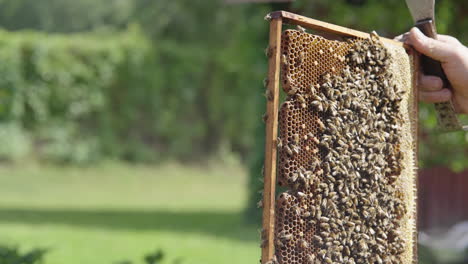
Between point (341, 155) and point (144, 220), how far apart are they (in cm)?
1198

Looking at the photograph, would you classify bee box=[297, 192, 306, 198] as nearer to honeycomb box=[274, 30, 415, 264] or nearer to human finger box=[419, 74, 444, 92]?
honeycomb box=[274, 30, 415, 264]

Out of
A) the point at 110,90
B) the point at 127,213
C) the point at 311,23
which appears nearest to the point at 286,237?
the point at 311,23

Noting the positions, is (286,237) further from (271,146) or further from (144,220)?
(144,220)

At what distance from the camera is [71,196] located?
18.6 m

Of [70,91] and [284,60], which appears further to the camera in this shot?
[70,91]

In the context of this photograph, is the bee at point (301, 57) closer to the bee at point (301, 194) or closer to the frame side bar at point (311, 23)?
the frame side bar at point (311, 23)

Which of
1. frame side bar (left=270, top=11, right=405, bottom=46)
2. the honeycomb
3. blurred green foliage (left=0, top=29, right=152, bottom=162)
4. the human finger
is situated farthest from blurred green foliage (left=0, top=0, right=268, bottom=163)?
frame side bar (left=270, top=11, right=405, bottom=46)

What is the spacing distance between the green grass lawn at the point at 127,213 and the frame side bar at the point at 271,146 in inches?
105

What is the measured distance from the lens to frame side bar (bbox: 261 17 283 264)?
9.67 ft

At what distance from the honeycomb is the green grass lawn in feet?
8.79

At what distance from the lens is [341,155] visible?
3.23 metres

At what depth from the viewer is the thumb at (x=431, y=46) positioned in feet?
12.3

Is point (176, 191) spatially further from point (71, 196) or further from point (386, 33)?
point (386, 33)

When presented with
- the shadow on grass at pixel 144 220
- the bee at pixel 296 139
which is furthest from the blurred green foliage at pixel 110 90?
the bee at pixel 296 139
